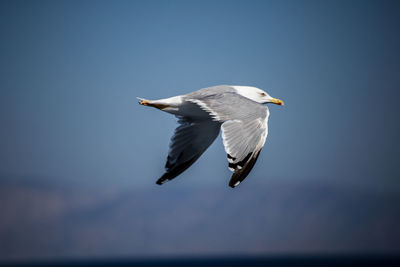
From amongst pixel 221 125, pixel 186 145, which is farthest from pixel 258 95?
pixel 221 125

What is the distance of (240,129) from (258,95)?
1.35 m

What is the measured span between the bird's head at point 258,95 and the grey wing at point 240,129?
0.88m

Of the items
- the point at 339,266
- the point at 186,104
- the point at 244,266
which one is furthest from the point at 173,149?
the point at 244,266

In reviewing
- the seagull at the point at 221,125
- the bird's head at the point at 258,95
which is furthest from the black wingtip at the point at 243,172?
the bird's head at the point at 258,95

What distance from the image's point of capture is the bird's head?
17.1 ft

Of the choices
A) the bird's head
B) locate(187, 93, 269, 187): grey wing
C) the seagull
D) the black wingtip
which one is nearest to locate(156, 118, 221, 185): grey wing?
the seagull

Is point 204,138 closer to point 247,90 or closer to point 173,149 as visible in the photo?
point 173,149

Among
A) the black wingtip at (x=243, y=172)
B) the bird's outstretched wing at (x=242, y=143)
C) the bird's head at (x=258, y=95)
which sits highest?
the bird's head at (x=258, y=95)

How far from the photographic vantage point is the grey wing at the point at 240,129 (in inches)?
157

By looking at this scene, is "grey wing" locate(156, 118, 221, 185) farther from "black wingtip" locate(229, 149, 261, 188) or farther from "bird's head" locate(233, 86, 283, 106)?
"black wingtip" locate(229, 149, 261, 188)

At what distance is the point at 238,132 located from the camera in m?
4.03

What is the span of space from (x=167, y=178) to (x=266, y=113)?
5.53 ft

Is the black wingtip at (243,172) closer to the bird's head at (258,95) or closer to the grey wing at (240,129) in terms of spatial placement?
the grey wing at (240,129)

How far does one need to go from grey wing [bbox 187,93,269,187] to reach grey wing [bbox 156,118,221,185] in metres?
1.08
